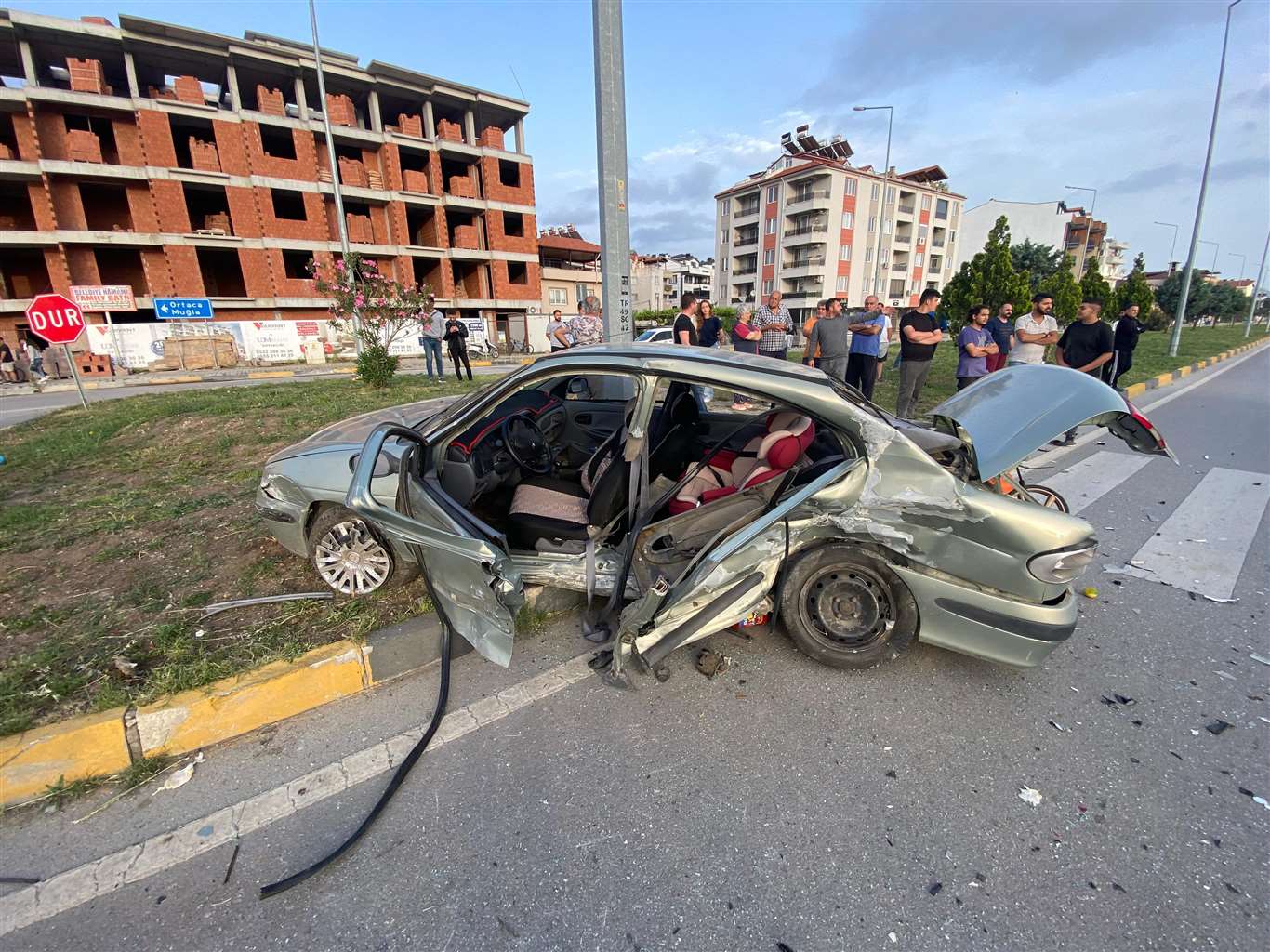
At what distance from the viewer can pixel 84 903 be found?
5.60 feet

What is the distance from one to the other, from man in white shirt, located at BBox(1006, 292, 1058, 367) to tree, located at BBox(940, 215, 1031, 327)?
51.4 feet

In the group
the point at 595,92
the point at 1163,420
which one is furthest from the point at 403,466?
the point at 1163,420

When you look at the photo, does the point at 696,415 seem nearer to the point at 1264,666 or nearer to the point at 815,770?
the point at 815,770

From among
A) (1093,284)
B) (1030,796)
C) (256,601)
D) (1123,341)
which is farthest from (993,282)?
(256,601)

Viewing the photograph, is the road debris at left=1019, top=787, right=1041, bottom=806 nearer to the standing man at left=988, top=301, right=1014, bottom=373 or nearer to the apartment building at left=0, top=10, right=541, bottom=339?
the standing man at left=988, top=301, right=1014, bottom=373

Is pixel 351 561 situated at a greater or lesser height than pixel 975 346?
lesser

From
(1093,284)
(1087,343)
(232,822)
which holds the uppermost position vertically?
(1093,284)

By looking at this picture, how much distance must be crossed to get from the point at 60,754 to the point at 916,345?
873 centimetres

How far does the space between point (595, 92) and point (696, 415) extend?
13.7 ft

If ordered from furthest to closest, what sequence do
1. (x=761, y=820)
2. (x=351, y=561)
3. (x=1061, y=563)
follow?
(x=351, y=561) < (x=1061, y=563) < (x=761, y=820)

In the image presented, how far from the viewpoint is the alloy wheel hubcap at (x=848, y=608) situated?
8.66 feet

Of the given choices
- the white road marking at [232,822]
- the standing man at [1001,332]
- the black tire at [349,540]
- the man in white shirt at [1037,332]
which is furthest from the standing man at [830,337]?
the white road marking at [232,822]

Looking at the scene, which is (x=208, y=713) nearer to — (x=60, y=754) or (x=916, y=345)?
(x=60, y=754)

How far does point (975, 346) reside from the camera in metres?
7.37
